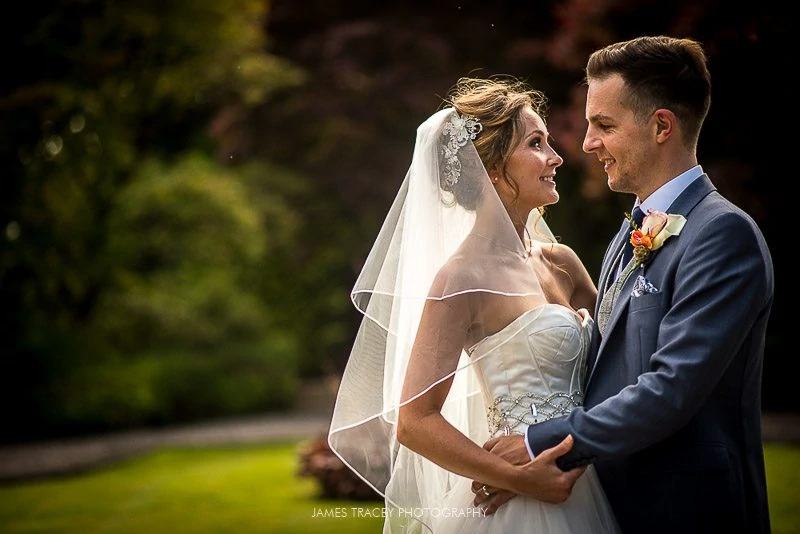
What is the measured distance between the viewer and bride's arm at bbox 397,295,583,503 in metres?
2.89

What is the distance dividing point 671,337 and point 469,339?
68 cm

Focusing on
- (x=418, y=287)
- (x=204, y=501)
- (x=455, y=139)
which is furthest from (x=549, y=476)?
(x=204, y=501)

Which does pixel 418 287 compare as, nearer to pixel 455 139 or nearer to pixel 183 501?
pixel 455 139

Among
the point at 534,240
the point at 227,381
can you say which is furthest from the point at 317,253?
the point at 534,240

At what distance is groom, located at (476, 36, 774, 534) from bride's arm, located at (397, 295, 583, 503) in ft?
0.26

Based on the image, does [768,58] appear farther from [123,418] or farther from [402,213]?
[123,418]

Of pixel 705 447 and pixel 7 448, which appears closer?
pixel 705 447

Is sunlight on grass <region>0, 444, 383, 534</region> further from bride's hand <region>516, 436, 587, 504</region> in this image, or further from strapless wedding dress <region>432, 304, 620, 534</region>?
bride's hand <region>516, 436, 587, 504</region>

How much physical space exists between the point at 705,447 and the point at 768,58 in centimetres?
343

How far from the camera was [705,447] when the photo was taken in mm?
2723

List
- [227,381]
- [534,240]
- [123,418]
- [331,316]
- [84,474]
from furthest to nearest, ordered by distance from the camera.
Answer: [331,316], [227,381], [123,418], [84,474], [534,240]

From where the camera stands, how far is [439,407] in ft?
9.71

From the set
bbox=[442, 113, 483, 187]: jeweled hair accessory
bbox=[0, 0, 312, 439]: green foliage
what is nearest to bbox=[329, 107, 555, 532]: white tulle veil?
bbox=[442, 113, 483, 187]: jeweled hair accessory

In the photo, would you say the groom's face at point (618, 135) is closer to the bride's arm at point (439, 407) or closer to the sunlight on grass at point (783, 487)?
the bride's arm at point (439, 407)
